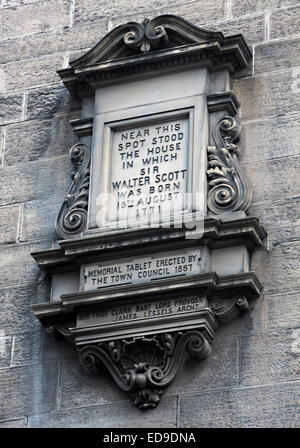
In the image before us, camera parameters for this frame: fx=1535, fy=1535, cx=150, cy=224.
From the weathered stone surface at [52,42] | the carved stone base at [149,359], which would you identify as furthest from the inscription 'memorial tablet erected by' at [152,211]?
the weathered stone surface at [52,42]

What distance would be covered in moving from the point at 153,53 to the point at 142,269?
1787 millimetres

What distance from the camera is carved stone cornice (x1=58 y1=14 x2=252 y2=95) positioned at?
11602mm

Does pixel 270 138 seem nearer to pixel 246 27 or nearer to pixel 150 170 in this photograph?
pixel 150 170

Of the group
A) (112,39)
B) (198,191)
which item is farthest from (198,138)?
(112,39)

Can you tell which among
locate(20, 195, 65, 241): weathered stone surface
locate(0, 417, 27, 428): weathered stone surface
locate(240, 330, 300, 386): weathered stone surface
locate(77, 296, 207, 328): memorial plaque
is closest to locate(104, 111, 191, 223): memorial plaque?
locate(20, 195, 65, 241): weathered stone surface

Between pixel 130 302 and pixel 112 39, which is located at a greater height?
pixel 112 39

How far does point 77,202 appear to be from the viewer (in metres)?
11.5

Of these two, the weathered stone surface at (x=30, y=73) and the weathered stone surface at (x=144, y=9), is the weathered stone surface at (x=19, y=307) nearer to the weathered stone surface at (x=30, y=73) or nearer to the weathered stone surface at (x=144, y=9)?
the weathered stone surface at (x=30, y=73)

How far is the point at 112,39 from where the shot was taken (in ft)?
39.0

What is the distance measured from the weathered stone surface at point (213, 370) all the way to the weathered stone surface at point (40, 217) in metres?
1.66

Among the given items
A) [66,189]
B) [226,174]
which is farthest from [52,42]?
[226,174]
